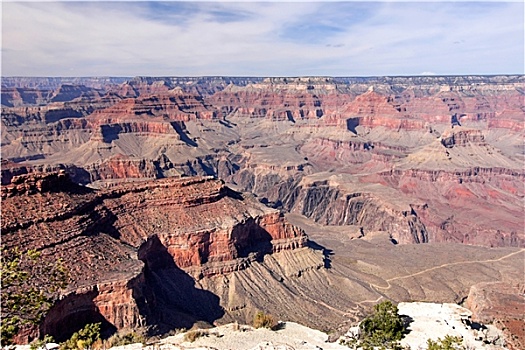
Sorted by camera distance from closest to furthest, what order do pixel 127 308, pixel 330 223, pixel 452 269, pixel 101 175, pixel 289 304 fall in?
pixel 127 308, pixel 289 304, pixel 452 269, pixel 101 175, pixel 330 223

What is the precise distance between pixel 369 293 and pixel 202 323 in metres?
27.6

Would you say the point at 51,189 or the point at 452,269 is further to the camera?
the point at 452,269

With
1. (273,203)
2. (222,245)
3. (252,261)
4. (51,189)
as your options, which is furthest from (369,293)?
(273,203)

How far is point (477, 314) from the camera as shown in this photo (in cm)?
5503

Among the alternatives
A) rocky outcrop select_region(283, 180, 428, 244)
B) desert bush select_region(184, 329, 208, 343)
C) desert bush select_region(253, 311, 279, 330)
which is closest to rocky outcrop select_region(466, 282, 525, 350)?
desert bush select_region(253, 311, 279, 330)

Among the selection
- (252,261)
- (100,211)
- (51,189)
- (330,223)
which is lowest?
(330,223)

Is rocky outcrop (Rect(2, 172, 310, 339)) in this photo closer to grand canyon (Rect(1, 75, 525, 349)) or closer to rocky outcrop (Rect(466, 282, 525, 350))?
grand canyon (Rect(1, 75, 525, 349))

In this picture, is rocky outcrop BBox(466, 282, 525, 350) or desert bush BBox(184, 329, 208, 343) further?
rocky outcrop BBox(466, 282, 525, 350)

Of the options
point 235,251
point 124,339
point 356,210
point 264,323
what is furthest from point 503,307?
point 356,210

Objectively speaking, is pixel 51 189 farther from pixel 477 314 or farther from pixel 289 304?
pixel 477 314

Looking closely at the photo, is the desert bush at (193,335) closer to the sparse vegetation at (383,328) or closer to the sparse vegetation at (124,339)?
the sparse vegetation at (124,339)

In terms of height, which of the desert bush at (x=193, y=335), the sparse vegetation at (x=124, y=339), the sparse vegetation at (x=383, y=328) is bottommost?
the sparse vegetation at (x=124, y=339)

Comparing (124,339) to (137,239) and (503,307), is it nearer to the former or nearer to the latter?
(137,239)

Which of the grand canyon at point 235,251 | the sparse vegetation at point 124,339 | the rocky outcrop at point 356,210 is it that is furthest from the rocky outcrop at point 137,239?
the rocky outcrop at point 356,210
